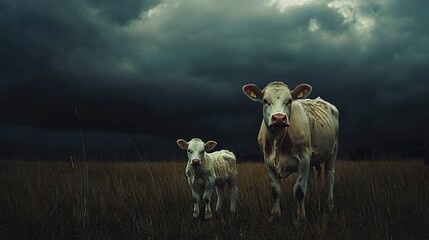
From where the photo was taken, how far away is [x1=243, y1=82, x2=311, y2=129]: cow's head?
6008 mm

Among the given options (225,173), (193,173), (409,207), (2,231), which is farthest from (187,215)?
(409,207)

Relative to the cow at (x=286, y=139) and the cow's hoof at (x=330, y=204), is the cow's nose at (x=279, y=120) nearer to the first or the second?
the cow at (x=286, y=139)

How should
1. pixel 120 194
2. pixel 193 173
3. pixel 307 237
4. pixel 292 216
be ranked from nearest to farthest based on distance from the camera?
pixel 307 237
pixel 292 216
pixel 193 173
pixel 120 194

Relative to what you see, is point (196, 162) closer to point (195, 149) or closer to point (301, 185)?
point (195, 149)

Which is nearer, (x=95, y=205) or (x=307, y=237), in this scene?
(x=307, y=237)

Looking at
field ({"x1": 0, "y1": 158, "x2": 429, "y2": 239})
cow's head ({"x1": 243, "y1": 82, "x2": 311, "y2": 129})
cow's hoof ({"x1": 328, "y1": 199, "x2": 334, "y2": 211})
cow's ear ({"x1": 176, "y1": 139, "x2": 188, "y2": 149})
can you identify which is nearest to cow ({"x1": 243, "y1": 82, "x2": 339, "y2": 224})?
cow's head ({"x1": 243, "y1": 82, "x2": 311, "y2": 129})

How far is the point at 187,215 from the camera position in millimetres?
7668

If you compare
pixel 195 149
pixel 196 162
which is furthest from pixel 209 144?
pixel 196 162

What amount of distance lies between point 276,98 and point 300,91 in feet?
2.71

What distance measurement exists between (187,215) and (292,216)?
73.3 inches

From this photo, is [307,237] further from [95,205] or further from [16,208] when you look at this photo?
[16,208]

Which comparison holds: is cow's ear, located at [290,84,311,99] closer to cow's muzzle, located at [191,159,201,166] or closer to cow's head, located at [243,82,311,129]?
cow's head, located at [243,82,311,129]

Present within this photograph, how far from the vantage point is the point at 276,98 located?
6.47 meters

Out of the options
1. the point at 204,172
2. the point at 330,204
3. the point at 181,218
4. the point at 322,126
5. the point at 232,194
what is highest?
the point at 322,126
